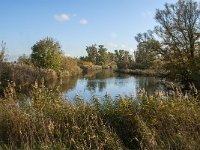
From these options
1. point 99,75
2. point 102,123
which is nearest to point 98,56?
point 99,75

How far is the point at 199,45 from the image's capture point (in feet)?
124

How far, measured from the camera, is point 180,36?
1539 inches

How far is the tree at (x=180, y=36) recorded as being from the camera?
Result: 37.8 meters

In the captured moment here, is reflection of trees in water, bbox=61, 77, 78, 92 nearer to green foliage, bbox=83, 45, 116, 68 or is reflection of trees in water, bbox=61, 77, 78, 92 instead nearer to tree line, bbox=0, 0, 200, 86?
tree line, bbox=0, 0, 200, 86

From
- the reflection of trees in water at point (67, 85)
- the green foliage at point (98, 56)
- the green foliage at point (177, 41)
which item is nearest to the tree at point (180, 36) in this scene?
the green foliage at point (177, 41)

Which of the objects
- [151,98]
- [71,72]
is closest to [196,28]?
[151,98]

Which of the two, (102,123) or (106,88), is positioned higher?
(102,123)

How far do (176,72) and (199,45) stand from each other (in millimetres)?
3950

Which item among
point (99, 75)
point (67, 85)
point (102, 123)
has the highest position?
point (102, 123)

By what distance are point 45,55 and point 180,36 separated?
28829mm

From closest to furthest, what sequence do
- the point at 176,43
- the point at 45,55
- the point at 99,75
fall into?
the point at 176,43
the point at 45,55
the point at 99,75

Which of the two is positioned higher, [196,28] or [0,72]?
[196,28]

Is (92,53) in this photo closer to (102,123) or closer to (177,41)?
(177,41)

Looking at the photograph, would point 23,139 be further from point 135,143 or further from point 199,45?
point 199,45
